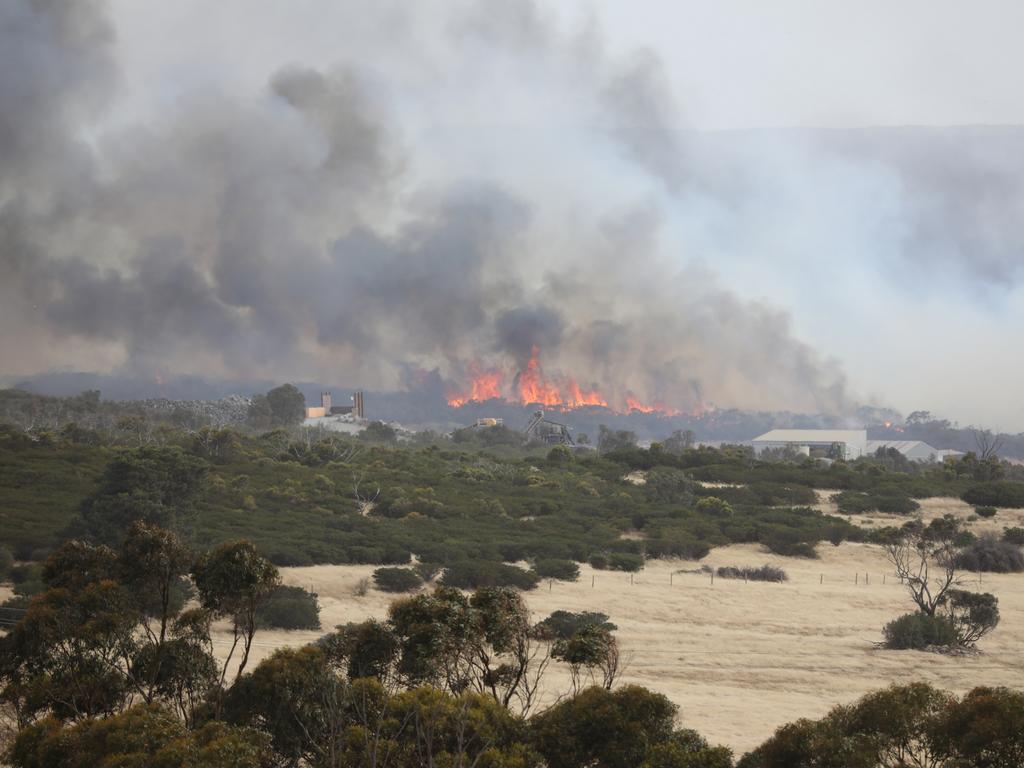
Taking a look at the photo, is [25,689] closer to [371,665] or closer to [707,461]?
[371,665]

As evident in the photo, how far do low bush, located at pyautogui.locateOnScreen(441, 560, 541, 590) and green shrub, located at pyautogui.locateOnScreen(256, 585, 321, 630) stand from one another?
21.7 feet

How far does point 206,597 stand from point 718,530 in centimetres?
3446

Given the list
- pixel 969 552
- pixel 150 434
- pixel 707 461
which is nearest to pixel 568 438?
pixel 707 461

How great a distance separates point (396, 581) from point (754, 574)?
559 inches

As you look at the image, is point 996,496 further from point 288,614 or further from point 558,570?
point 288,614

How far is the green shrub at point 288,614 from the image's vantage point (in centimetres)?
2575

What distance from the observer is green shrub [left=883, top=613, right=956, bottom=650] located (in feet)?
86.0

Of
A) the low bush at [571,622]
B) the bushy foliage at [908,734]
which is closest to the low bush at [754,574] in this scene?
the low bush at [571,622]

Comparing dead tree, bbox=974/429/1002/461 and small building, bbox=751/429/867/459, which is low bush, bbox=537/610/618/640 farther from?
small building, bbox=751/429/867/459

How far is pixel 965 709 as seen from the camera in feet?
41.3

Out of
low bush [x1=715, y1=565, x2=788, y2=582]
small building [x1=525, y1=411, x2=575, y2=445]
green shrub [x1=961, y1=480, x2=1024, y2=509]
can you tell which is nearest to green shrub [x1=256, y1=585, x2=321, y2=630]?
low bush [x1=715, y1=565, x2=788, y2=582]

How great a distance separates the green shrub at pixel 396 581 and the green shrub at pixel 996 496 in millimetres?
38651

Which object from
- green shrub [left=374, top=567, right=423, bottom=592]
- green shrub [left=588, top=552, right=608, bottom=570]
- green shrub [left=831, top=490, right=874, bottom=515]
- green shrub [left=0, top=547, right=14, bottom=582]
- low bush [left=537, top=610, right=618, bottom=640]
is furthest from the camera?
green shrub [left=831, top=490, right=874, bottom=515]

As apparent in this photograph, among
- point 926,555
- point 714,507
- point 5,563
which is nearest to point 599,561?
point 926,555
